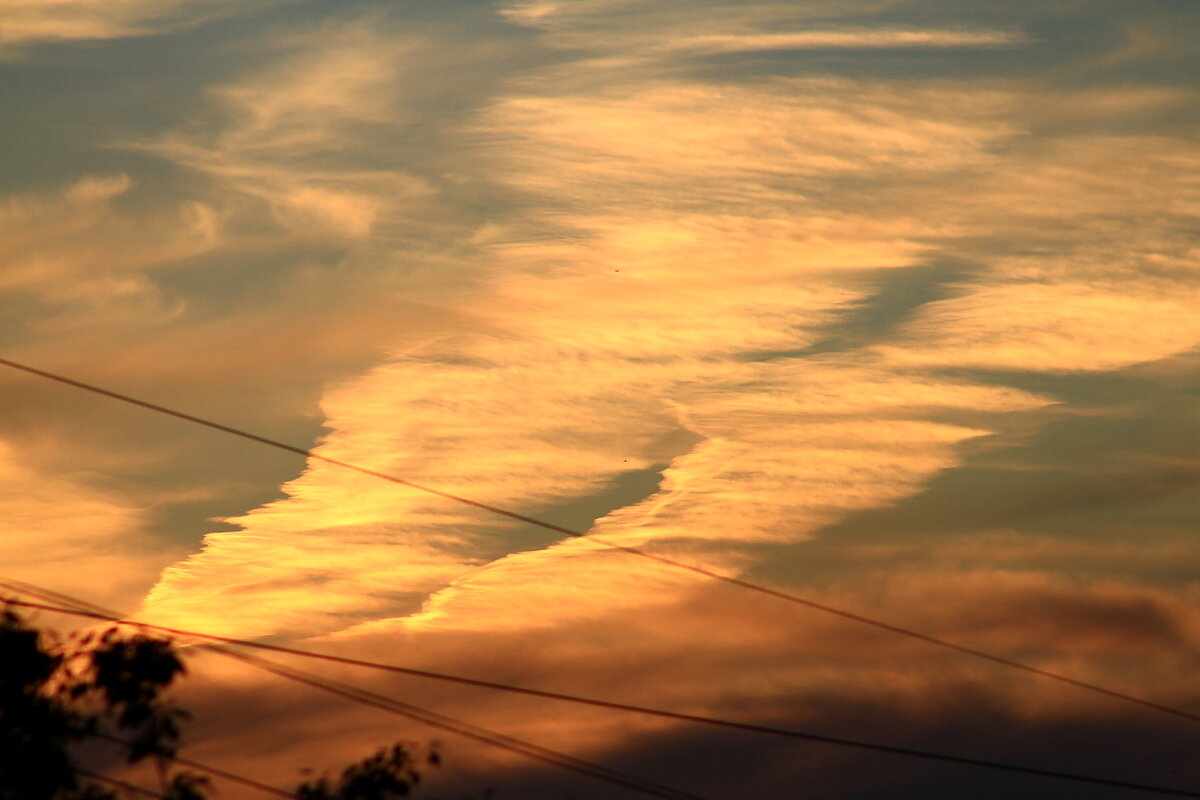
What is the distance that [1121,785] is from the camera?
30.4 metres

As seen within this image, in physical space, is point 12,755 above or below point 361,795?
above

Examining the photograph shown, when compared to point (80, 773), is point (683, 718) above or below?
below

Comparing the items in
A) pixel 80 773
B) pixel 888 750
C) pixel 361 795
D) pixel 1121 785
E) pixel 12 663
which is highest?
pixel 12 663

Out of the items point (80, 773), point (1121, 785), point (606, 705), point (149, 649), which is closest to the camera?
point (80, 773)

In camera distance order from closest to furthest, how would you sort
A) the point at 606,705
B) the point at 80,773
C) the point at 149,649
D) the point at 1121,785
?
the point at 80,773
the point at 149,649
the point at 606,705
the point at 1121,785

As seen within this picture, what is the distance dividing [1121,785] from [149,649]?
66.8 feet

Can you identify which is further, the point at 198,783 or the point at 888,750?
the point at 888,750

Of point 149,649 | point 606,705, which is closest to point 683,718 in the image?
point 606,705

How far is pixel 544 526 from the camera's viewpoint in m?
29.0

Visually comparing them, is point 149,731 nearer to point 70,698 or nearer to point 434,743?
point 70,698

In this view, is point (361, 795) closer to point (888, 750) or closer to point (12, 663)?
point (12, 663)

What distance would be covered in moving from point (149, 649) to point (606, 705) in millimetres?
10651

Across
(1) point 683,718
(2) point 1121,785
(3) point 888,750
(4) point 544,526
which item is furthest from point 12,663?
(2) point 1121,785

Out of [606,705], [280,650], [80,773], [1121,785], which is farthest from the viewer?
[1121,785]
